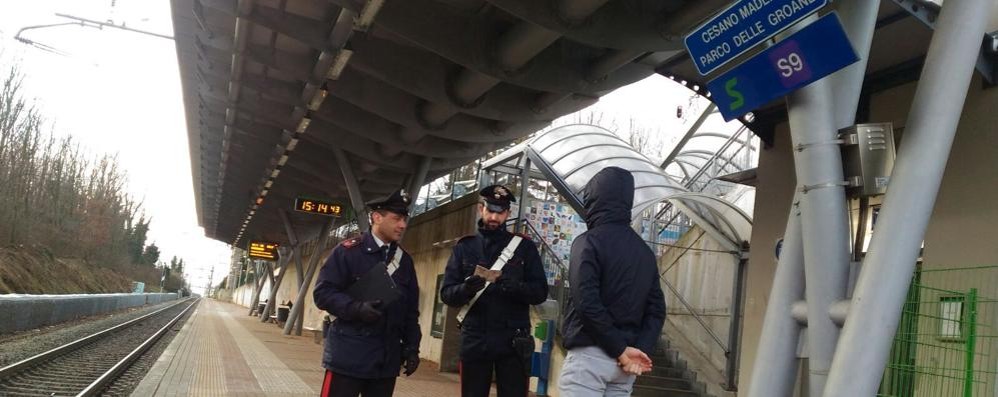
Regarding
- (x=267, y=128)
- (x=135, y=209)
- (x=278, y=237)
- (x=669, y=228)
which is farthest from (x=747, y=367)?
(x=135, y=209)

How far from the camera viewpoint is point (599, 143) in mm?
17562

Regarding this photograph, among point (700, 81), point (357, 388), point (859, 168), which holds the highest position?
point (700, 81)

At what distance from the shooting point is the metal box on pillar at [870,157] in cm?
413

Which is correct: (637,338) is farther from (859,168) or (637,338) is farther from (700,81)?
(700,81)

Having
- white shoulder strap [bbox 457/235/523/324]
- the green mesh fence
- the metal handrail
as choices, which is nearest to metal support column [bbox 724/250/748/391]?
the metal handrail

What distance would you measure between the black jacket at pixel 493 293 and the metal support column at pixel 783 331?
1259 mm

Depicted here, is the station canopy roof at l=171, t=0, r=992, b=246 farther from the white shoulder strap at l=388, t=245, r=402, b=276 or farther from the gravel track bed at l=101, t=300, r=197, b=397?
the gravel track bed at l=101, t=300, r=197, b=397

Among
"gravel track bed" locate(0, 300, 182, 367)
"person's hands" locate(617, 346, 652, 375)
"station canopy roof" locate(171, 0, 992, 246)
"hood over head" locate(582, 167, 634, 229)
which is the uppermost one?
"station canopy roof" locate(171, 0, 992, 246)

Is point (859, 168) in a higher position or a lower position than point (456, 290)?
higher

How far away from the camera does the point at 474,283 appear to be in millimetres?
4461

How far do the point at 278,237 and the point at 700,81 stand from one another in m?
47.1

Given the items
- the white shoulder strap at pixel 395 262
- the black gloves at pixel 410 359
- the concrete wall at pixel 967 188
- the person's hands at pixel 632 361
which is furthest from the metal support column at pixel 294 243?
the person's hands at pixel 632 361

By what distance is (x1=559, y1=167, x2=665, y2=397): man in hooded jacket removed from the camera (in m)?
3.52

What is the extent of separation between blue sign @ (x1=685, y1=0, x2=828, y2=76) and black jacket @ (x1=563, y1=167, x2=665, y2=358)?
44.5 inches
